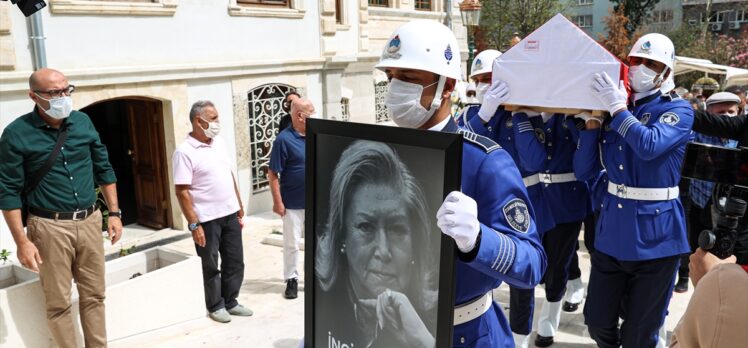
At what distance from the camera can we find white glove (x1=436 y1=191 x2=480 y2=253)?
66.7 inches

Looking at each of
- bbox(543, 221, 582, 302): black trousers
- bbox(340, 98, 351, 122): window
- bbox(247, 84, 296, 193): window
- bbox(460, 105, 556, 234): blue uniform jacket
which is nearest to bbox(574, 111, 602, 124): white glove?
bbox(460, 105, 556, 234): blue uniform jacket

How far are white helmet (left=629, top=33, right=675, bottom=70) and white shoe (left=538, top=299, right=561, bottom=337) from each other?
1984 millimetres

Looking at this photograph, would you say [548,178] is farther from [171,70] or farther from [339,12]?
[339,12]

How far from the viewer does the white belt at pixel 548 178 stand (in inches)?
180

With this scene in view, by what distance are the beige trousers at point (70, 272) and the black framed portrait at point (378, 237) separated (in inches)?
102

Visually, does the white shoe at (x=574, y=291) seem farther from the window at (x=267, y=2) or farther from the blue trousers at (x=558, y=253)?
the window at (x=267, y=2)

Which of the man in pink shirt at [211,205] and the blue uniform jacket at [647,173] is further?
the man in pink shirt at [211,205]

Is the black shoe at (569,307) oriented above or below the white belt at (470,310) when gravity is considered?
below

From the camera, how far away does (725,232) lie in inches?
78.8

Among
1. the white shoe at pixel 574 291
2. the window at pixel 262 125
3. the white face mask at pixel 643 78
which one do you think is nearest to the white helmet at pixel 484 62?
the white face mask at pixel 643 78

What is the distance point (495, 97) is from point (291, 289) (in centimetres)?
293

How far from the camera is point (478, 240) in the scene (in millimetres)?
1776

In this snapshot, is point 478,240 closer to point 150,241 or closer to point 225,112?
point 150,241

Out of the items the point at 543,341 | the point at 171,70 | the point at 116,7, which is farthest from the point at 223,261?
the point at 116,7
